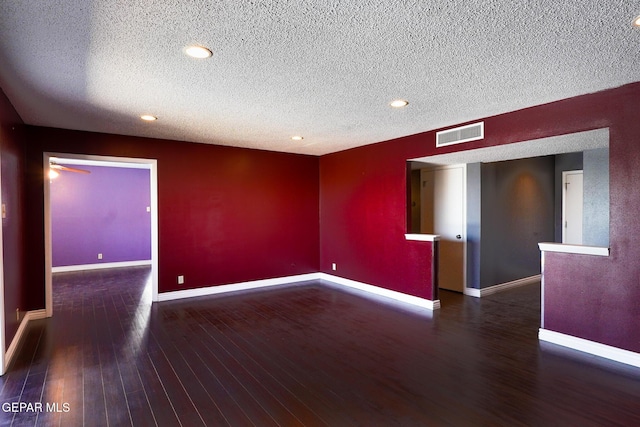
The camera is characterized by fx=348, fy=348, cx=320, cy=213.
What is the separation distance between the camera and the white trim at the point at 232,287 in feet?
17.4

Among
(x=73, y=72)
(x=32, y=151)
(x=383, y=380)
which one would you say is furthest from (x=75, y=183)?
(x=383, y=380)

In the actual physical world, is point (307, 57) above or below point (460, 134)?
above

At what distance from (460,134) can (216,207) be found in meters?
3.82

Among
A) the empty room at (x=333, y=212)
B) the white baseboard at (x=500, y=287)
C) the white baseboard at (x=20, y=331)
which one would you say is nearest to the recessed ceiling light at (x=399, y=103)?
the empty room at (x=333, y=212)

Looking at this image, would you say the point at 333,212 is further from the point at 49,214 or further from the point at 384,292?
the point at 49,214

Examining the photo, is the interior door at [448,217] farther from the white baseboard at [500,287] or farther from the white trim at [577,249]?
the white trim at [577,249]

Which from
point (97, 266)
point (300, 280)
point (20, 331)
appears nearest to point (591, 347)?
point (300, 280)

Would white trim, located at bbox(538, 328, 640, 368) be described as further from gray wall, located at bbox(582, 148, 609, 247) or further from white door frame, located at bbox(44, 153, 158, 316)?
white door frame, located at bbox(44, 153, 158, 316)

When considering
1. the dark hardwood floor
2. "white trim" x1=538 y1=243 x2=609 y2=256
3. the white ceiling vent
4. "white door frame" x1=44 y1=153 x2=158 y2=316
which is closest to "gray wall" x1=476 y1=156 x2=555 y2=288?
the dark hardwood floor

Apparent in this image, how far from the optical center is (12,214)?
138 inches

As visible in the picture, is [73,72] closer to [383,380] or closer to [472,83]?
[472,83]

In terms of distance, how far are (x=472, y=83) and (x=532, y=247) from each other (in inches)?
178

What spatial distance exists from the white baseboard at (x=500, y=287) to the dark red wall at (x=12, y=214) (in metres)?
5.66

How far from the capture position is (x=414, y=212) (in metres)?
6.47
